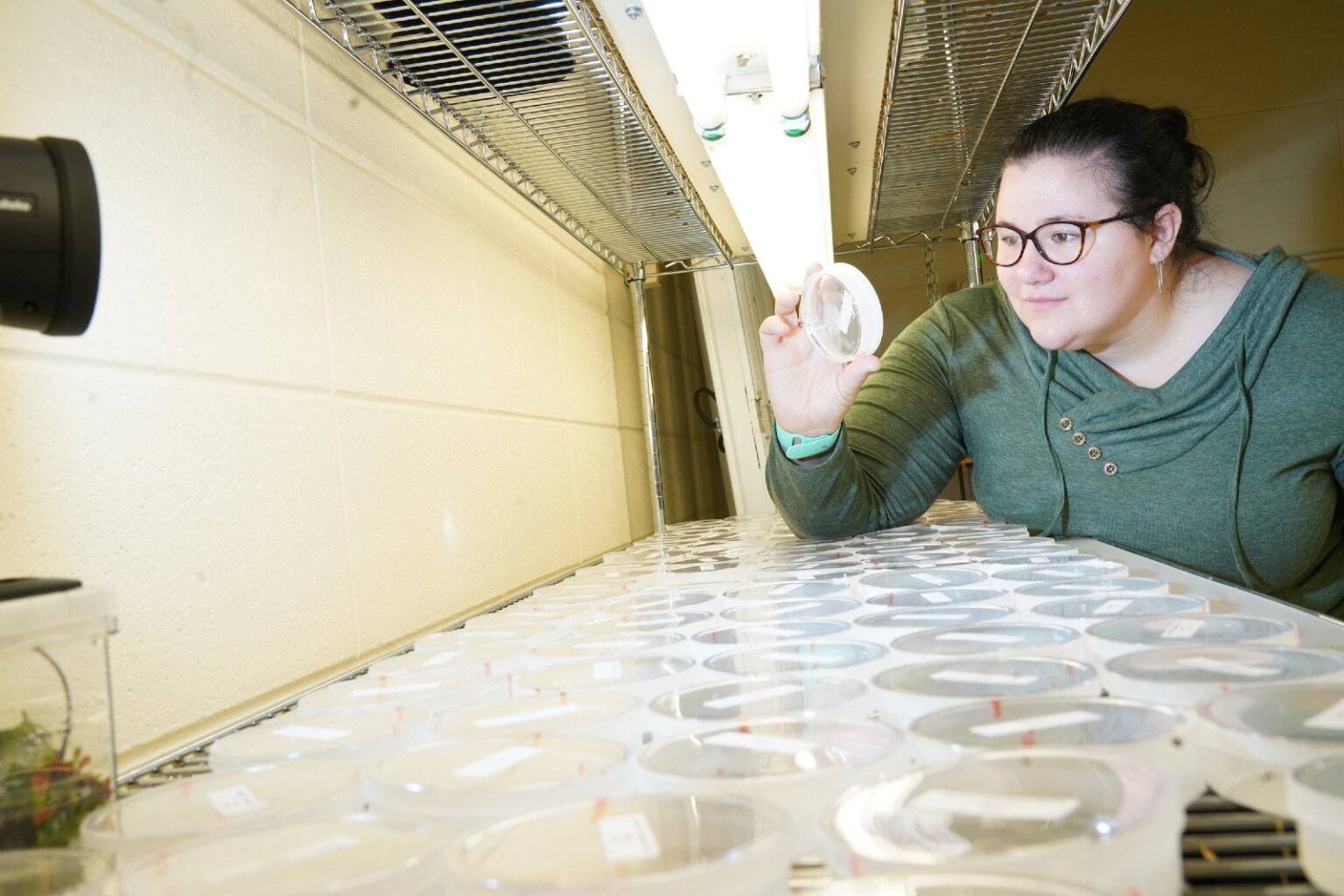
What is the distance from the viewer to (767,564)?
1398 millimetres

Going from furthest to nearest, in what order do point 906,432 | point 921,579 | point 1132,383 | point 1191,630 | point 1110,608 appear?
point 906,432 < point 1132,383 < point 921,579 < point 1110,608 < point 1191,630

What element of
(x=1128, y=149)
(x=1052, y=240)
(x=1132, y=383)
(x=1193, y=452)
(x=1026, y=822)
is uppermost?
(x=1128, y=149)

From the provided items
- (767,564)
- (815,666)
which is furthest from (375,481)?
(815,666)

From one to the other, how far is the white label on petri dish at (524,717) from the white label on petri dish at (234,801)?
145 mm

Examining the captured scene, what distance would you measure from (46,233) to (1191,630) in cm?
77

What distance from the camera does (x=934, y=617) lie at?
32.7 inches

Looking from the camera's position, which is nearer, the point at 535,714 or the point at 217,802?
the point at 217,802

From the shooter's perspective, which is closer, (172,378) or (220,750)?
(220,750)

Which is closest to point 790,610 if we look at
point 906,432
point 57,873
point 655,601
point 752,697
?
point 655,601

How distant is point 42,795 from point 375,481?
0.72 meters

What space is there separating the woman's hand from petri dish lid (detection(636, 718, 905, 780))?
3.52ft

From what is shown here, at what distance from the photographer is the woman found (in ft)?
4.57

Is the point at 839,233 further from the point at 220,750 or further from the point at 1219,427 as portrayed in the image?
the point at 220,750

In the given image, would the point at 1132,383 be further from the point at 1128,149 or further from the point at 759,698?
the point at 759,698
